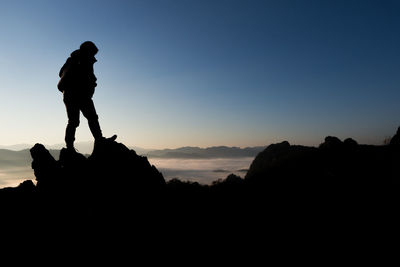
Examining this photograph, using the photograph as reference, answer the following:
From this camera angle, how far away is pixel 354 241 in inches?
368

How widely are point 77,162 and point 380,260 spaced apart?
1157 cm

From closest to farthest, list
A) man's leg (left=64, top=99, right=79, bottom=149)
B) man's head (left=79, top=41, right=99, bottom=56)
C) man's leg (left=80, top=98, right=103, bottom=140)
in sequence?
1. man's head (left=79, top=41, right=99, bottom=56)
2. man's leg (left=64, top=99, right=79, bottom=149)
3. man's leg (left=80, top=98, right=103, bottom=140)

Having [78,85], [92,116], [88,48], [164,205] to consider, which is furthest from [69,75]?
[164,205]

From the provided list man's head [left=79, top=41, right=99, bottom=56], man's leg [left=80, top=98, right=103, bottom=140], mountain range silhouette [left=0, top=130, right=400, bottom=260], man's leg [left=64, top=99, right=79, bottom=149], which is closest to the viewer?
mountain range silhouette [left=0, top=130, right=400, bottom=260]

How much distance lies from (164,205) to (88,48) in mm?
6586

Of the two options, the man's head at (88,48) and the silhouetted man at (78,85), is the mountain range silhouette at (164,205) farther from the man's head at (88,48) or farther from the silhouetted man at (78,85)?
the man's head at (88,48)

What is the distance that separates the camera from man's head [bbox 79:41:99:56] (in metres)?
8.98

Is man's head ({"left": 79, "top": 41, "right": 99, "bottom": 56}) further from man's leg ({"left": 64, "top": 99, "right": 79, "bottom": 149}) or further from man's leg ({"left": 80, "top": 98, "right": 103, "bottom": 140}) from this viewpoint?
man's leg ({"left": 64, "top": 99, "right": 79, "bottom": 149})

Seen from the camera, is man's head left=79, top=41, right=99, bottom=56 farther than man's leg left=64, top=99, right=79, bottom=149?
No

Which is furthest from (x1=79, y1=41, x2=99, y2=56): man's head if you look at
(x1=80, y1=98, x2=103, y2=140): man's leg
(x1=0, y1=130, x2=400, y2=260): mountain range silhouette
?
(x1=0, y1=130, x2=400, y2=260): mountain range silhouette

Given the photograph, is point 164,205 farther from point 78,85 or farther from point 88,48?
point 88,48

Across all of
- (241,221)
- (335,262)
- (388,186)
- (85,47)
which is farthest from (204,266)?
(388,186)

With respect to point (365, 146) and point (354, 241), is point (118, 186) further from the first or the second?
point (365, 146)

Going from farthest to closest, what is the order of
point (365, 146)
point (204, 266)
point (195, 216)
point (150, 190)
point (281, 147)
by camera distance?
point (281, 147) < point (365, 146) < point (195, 216) < point (150, 190) < point (204, 266)
